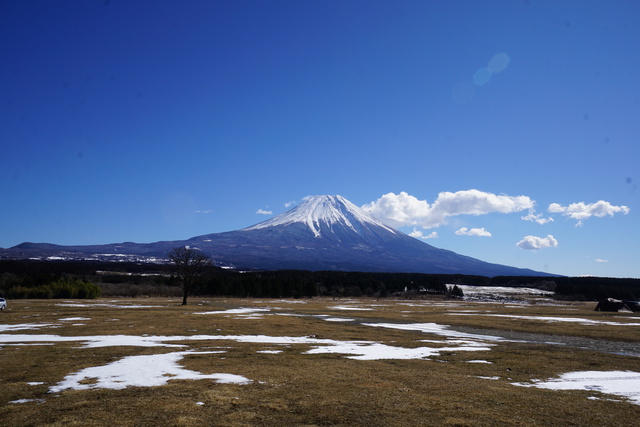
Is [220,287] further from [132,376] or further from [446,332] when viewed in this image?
[132,376]

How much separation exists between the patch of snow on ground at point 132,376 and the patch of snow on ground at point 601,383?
11627mm

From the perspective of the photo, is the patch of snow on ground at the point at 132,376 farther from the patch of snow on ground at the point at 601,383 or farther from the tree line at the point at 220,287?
the tree line at the point at 220,287

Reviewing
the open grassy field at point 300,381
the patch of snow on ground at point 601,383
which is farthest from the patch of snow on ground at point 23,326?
the patch of snow on ground at point 601,383

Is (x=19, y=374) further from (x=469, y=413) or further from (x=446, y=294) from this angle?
(x=446, y=294)

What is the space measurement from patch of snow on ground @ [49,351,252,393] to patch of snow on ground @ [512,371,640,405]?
11627mm

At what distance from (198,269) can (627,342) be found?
69.3 metres

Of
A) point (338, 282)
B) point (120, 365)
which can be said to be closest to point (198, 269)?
point (120, 365)

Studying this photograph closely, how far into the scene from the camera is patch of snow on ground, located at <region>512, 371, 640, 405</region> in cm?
1484

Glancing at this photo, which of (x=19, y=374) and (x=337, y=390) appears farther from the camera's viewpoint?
(x=19, y=374)

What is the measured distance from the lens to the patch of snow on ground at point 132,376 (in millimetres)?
14641

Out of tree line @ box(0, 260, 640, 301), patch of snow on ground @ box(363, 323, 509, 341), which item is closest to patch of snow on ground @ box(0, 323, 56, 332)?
patch of snow on ground @ box(363, 323, 509, 341)

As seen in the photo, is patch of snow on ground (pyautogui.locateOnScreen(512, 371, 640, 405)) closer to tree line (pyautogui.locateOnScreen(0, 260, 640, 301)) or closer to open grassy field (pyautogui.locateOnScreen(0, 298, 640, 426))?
open grassy field (pyautogui.locateOnScreen(0, 298, 640, 426))

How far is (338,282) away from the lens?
176 meters

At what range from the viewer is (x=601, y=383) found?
53.4ft
